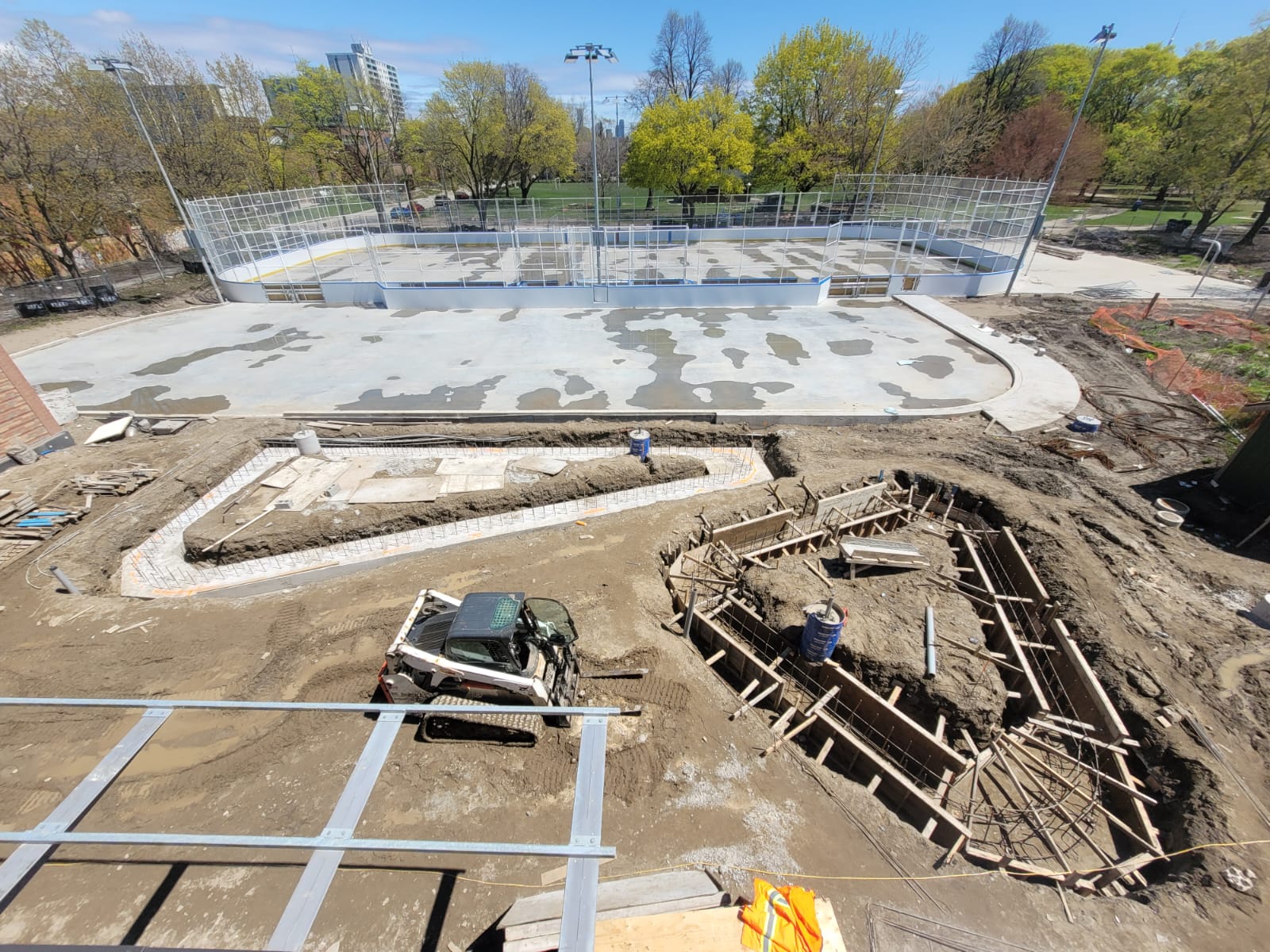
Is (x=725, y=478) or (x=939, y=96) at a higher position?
(x=939, y=96)

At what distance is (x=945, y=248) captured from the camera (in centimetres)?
3166

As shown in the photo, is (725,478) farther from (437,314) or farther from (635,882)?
(437,314)

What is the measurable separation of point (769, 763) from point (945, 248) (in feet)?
117

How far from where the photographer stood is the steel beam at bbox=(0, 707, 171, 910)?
2.70 m

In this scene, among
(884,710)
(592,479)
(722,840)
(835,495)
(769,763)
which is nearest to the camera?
(722,840)

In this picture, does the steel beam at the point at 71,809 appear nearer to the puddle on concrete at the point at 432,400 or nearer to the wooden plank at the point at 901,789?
the wooden plank at the point at 901,789

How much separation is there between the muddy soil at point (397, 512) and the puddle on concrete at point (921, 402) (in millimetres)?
7301

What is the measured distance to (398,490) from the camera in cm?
1206

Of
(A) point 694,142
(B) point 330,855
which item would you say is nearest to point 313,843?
(B) point 330,855

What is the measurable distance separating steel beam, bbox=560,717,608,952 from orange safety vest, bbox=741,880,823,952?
2536 mm

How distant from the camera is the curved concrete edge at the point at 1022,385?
1495 centimetres

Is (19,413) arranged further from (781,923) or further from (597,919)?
(781,923)

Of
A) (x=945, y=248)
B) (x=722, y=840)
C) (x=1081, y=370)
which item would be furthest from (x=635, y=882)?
(x=945, y=248)

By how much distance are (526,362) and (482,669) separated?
1339 centimetres
